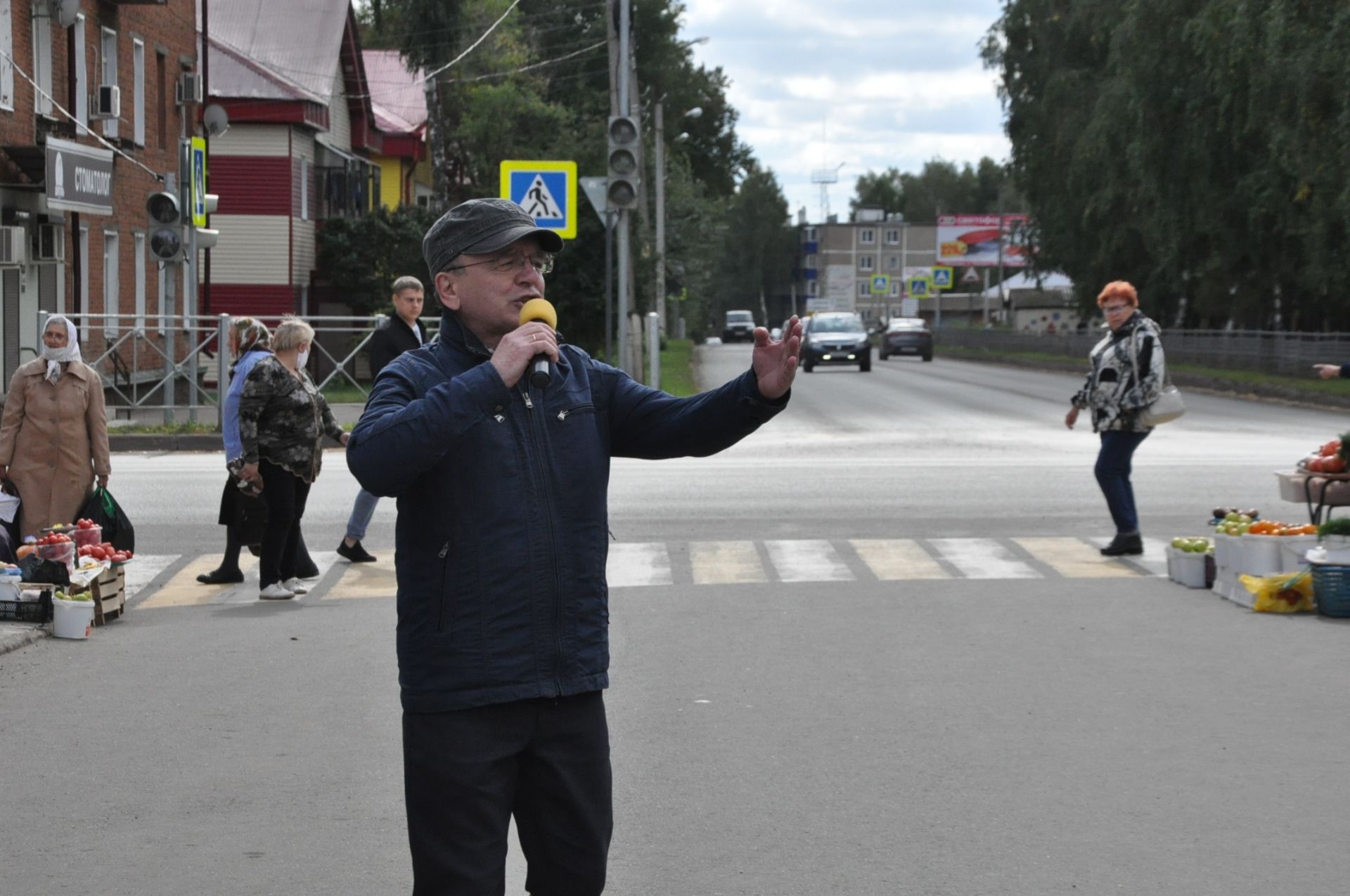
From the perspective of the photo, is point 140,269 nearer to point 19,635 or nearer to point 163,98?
point 163,98

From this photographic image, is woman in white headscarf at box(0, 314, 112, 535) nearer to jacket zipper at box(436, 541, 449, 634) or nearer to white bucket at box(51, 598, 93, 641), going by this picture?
white bucket at box(51, 598, 93, 641)

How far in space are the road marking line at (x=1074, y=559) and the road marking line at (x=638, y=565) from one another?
2.47 metres

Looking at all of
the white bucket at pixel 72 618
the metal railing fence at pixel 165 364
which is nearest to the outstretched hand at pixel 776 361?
the white bucket at pixel 72 618

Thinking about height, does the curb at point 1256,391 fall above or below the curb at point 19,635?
above

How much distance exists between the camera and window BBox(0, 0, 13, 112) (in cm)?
2759

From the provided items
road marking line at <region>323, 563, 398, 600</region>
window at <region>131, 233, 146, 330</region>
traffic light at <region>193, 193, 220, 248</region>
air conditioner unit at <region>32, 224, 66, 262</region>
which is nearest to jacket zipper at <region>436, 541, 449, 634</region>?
road marking line at <region>323, 563, 398, 600</region>

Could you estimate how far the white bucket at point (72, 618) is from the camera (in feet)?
31.5

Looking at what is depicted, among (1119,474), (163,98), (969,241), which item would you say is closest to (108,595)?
(1119,474)

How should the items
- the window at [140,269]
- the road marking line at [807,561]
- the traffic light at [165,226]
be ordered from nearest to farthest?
the road marking line at [807,561] < the traffic light at [165,226] < the window at [140,269]

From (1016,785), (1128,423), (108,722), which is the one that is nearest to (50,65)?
(1128,423)

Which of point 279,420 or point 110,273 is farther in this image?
point 110,273

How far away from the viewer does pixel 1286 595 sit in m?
10.1

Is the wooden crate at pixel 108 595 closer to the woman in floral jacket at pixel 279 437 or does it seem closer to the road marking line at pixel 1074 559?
the woman in floral jacket at pixel 279 437

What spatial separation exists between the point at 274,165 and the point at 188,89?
7.33 metres
